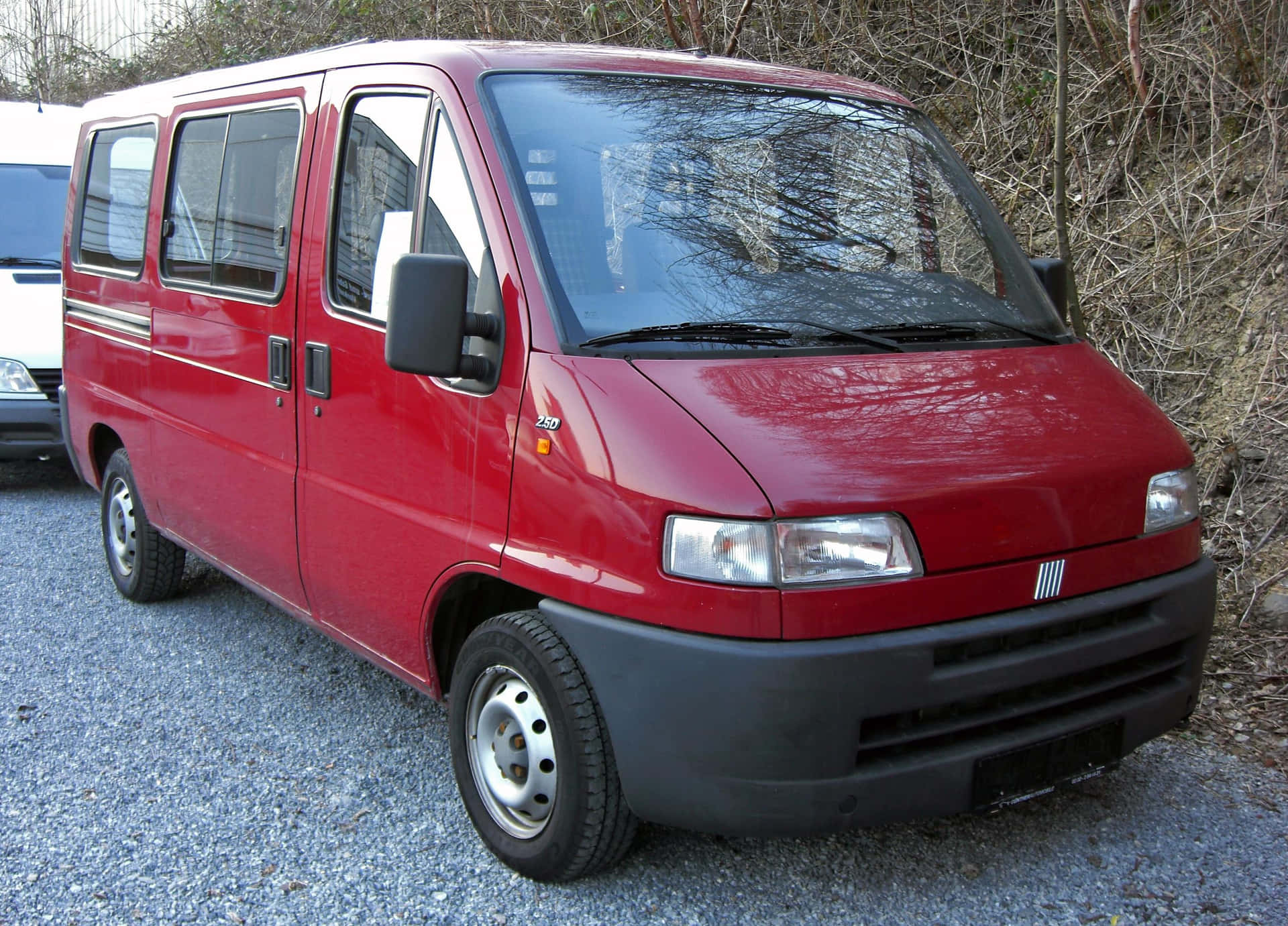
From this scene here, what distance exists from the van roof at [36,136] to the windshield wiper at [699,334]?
7.57 metres

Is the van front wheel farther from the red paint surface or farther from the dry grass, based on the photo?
the dry grass

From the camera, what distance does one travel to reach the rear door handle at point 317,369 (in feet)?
12.6

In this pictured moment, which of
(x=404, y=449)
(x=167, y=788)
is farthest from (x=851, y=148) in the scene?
(x=167, y=788)

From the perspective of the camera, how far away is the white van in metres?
7.77

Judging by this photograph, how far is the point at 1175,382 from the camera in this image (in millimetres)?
6191

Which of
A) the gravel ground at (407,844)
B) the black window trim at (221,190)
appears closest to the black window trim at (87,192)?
the black window trim at (221,190)

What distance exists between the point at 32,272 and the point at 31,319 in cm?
60

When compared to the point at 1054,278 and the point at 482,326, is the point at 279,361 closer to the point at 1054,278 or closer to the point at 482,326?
the point at 482,326

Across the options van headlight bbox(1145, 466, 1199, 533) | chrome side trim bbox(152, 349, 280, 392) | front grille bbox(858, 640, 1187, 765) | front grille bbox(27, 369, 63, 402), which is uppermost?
van headlight bbox(1145, 466, 1199, 533)

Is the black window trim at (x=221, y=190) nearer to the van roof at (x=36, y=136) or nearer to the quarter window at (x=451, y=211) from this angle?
the quarter window at (x=451, y=211)

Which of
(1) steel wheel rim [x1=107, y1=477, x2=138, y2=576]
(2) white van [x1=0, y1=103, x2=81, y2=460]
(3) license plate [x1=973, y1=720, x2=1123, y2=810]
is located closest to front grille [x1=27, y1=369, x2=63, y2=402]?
(2) white van [x1=0, y1=103, x2=81, y2=460]

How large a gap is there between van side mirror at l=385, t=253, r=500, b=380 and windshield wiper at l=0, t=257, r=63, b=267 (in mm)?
6632

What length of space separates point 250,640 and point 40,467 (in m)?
4.83

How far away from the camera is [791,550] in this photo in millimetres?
2688
